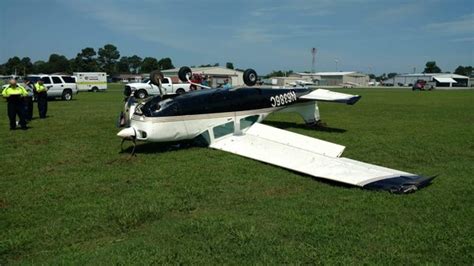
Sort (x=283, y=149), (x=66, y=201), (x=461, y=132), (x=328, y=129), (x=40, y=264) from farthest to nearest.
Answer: (x=328, y=129) < (x=461, y=132) < (x=283, y=149) < (x=66, y=201) < (x=40, y=264)

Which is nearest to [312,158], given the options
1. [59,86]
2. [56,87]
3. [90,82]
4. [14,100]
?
[14,100]

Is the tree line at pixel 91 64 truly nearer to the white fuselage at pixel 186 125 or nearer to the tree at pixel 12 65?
the tree at pixel 12 65

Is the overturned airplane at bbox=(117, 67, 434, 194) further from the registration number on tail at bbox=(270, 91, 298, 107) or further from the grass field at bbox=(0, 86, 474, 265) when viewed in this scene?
the grass field at bbox=(0, 86, 474, 265)

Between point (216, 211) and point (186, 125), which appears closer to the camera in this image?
point (216, 211)

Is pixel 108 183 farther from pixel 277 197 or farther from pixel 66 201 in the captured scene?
pixel 277 197

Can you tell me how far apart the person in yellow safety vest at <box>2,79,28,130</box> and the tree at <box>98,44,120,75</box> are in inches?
6804

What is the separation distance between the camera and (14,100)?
13695 mm

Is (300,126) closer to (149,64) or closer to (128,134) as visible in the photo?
(128,134)

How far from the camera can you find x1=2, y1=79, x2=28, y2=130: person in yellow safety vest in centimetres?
1355

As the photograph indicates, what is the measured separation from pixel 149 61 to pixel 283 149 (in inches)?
6704

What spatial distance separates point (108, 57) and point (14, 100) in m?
181

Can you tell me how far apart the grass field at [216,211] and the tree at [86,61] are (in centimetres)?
16280

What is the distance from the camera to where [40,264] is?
4.12 m

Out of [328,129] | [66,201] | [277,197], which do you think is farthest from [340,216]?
[328,129]
